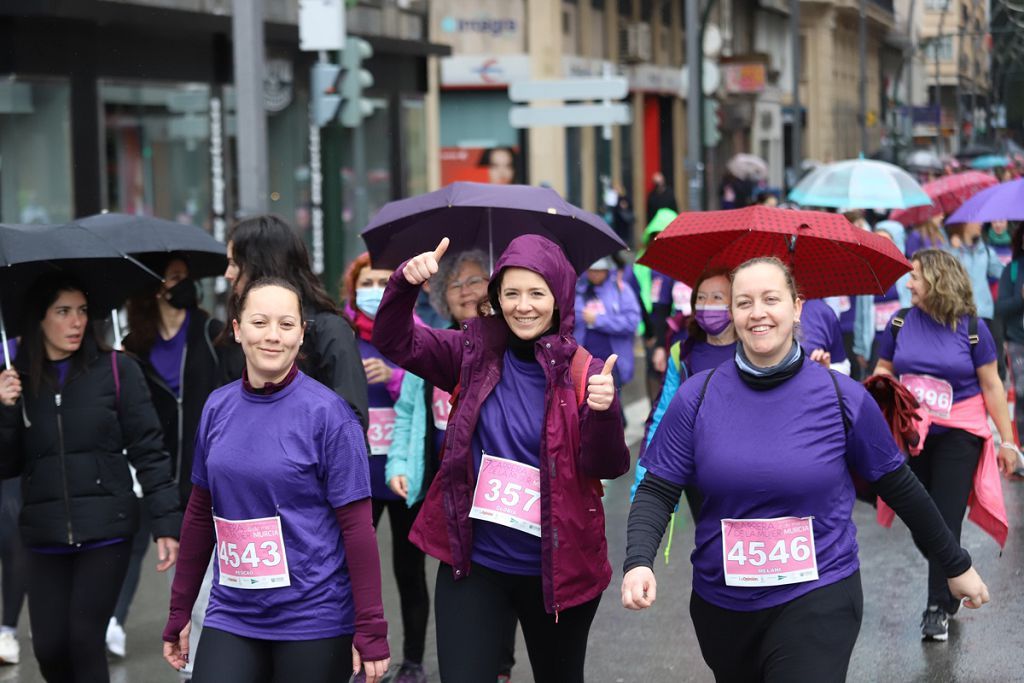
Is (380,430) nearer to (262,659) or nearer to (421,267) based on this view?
(421,267)

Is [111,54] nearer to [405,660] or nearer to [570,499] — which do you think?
[405,660]

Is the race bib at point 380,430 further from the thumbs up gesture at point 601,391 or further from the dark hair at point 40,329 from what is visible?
the thumbs up gesture at point 601,391

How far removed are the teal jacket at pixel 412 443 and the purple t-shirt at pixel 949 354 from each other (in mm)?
2445

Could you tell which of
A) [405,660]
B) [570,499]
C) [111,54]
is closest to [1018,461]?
[405,660]

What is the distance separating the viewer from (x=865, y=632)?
7.43m

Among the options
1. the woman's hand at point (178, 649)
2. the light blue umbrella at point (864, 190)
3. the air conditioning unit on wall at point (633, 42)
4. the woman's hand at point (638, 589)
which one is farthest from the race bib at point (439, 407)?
the air conditioning unit on wall at point (633, 42)

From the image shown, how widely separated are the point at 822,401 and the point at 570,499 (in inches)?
29.8

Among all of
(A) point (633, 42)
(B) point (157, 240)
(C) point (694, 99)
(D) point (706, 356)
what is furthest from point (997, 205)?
(A) point (633, 42)

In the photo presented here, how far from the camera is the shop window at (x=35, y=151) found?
48.8 feet

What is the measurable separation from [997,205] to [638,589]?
6.07 m

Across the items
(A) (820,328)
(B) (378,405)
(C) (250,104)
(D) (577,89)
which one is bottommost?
(B) (378,405)

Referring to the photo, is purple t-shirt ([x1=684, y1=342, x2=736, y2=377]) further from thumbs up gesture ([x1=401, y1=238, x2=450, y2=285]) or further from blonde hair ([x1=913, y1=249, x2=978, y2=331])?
thumbs up gesture ([x1=401, y1=238, x2=450, y2=285])

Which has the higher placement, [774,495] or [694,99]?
[694,99]

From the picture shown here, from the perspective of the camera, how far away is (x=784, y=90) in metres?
60.4
